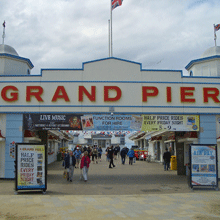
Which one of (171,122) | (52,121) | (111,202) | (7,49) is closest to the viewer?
(111,202)

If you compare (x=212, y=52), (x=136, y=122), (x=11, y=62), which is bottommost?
(x=136, y=122)

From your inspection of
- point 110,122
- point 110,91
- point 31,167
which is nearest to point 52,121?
point 110,122

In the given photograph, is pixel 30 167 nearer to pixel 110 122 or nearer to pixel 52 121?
pixel 52 121

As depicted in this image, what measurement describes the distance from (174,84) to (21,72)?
9522 millimetres

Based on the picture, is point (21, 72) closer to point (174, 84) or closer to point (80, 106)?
point (80, 106)

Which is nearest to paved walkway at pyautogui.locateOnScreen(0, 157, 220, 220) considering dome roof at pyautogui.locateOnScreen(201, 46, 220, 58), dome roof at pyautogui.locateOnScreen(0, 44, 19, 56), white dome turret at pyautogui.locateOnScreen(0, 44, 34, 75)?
white dome turret at pyautogui.locateOnScreen(0, 44, 34, 75)

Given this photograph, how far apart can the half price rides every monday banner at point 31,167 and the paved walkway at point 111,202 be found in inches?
16.2

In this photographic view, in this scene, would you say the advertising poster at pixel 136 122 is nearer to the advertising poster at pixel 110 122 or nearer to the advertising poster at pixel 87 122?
the advertising poster at pixel 110 122

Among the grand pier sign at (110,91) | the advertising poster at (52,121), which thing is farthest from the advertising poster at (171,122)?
the advertising poster at (52,121)

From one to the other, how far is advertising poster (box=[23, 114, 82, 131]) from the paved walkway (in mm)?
3332

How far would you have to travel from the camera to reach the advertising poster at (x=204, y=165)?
12.7 m

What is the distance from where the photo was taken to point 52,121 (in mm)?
16016

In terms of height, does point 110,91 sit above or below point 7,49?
below

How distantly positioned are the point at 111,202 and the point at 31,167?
3.80m
